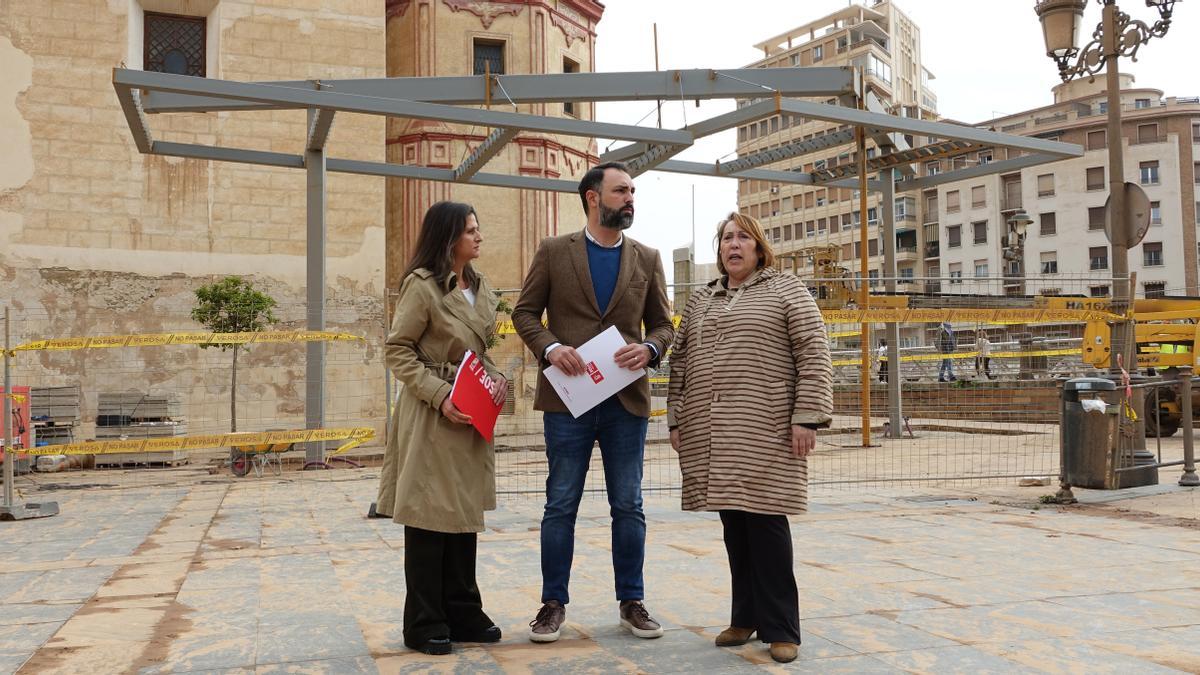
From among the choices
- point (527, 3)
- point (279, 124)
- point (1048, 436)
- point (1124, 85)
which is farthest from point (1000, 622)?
point (1124, 85)

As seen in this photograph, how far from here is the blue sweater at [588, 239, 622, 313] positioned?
12.2ft

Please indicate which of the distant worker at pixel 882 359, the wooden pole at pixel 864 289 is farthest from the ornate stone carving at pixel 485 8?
the wooden pole at pixel 864 289

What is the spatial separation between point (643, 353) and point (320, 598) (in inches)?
70.9

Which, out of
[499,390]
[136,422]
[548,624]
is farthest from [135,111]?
[548,624]

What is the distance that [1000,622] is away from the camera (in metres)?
3.53

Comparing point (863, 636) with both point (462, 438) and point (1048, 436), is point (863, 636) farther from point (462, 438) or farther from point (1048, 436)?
point (1048, 436)

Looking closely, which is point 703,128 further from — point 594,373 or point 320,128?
point 594,373

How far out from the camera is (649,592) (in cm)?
418

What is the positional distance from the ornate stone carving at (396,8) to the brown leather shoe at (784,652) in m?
20.3

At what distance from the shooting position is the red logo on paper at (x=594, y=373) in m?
3.52

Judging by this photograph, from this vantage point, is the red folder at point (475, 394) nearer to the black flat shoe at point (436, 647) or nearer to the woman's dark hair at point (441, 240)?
the woman's dark hair at point (441, 240)

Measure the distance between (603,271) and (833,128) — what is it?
218 ft

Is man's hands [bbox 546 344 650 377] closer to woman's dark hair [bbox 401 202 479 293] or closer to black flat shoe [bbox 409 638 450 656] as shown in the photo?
woman's dark hair [bbox 401 202 479 293]

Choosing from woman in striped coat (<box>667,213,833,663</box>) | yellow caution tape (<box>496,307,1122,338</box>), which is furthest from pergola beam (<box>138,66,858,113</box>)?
woman in striped coat (<box>667,213,833,663</box>)
